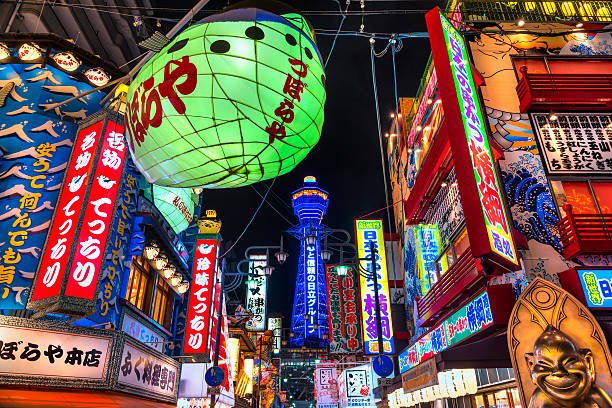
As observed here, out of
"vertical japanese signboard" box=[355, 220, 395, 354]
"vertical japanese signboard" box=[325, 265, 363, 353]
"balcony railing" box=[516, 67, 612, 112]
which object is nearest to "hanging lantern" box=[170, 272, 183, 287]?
"vertical japanese signboard" box=[325, 265, 363, 353]

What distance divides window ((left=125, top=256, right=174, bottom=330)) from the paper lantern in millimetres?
2097

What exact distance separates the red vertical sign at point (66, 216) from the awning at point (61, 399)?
1967mm

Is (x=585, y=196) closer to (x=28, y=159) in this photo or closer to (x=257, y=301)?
(x=28, y=159)

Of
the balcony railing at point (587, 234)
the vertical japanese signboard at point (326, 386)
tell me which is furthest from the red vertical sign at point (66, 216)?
the vertical japanese signboard at point (326, 386)

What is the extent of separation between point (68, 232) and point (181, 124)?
279 inches

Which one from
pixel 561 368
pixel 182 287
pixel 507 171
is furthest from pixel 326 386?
pixel 561 368

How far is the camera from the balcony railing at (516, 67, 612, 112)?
11.0 meters

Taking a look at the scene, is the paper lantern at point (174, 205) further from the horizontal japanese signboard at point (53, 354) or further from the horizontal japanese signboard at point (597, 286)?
the horizontal japanese signboard at point (597, 286)

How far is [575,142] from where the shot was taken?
10.9 m

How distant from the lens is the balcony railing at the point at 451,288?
9.60 m

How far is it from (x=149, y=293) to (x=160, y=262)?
133 centimetres

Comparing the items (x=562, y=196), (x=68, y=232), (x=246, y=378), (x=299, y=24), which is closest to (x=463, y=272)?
(x=562, y=196)

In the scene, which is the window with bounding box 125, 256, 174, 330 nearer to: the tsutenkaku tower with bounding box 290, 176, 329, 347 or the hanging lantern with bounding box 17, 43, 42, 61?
the hanging lantern with bounding box 17, 43, 42, 61

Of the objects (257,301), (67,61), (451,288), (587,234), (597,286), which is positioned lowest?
(597,286)
